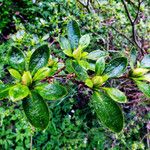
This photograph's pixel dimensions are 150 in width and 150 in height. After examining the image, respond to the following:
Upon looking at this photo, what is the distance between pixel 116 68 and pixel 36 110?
0.27 m

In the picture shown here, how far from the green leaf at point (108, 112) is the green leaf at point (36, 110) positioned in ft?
0.45

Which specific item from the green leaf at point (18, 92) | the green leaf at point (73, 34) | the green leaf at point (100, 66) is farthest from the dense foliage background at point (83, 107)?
the green leaf at point (18, 92)

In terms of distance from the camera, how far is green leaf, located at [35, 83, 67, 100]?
2.31 feet

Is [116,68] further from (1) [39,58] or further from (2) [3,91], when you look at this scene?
(2) [3,91]

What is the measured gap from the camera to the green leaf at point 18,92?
26.2 inches

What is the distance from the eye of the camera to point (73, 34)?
36.2 inches

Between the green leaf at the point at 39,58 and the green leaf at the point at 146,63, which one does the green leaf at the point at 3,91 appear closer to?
the green leaf at the point at 39,58

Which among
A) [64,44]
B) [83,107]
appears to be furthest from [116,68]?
[83,107]

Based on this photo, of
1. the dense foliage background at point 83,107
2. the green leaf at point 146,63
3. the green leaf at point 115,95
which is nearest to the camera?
the green leaf at point 115,95

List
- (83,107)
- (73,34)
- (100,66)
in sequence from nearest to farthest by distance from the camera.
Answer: (100,66) < (73,34) < (83,107)

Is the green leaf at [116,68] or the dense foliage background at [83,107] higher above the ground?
the green leaf at [116,68]

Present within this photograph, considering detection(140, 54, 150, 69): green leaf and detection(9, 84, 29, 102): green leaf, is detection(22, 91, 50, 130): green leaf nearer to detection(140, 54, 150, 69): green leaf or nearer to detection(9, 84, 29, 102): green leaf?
detection(9, 84, 29, 102): green leaf

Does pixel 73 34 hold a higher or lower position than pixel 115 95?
higher

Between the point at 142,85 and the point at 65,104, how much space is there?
55.9 inches
